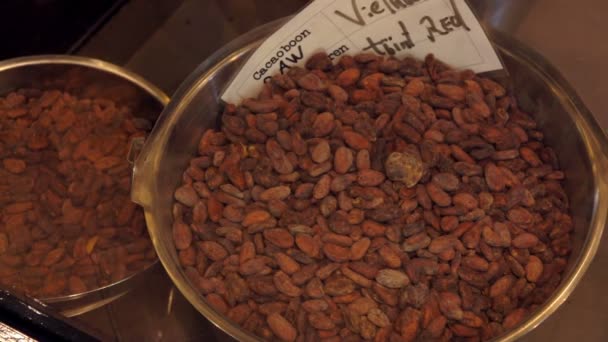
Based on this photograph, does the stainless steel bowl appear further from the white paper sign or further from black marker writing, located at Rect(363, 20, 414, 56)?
black marker writing, located at Rect(363, 20, 414, 56)

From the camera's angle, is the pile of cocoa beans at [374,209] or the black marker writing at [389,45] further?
the black marker writing at [389,45]

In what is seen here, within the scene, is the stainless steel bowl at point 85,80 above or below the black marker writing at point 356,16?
below

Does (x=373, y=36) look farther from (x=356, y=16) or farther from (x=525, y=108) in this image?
(x=525, y=108)

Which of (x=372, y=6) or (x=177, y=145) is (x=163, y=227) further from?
(x=372, y=6)

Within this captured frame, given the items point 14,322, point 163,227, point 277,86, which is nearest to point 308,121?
point 277,86

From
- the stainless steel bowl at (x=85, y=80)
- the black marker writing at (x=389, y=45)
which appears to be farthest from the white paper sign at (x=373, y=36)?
the stainless steel bowl at (x=85, y=80)

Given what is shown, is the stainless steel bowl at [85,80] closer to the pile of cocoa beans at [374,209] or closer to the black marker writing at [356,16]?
the pile of cocoa beans at [374,209]

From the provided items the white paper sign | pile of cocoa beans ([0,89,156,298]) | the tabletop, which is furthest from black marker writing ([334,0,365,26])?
pile of cocoa beans ([0,89,156,298])

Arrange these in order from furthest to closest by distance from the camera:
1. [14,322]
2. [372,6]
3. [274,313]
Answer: [372,6]
[274,313]
[14,322]
